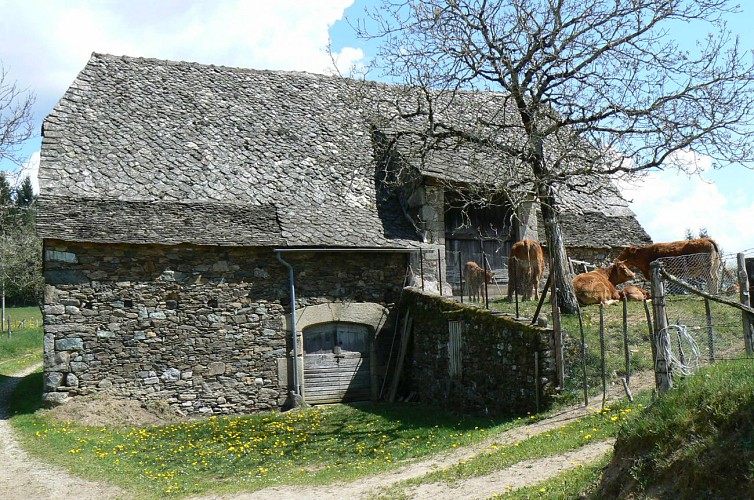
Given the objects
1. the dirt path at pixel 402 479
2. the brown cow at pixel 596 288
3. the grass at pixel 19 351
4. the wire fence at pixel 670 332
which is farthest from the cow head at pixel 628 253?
the grass at pixel 19 351

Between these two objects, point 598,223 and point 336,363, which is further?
point 598,223

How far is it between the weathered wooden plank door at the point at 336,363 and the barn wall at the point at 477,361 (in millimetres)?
1154

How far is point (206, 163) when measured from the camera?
1709cm

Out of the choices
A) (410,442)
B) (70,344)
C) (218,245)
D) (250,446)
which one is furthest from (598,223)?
(70,344)

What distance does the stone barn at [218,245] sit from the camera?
574 inches

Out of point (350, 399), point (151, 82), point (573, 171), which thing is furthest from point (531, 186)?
point (151, 82)

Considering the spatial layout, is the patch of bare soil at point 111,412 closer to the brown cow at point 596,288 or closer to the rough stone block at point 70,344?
the rough stone block at point 70,344

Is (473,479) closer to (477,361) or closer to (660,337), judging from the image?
(660,337)

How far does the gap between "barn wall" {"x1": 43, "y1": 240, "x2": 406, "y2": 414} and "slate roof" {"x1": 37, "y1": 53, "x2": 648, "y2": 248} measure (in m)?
0.55

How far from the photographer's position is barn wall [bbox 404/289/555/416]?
1152 centimetres

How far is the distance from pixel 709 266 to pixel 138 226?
38.6ft

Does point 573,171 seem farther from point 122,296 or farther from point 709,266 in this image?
point 122,296

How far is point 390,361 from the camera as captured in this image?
55.0ft

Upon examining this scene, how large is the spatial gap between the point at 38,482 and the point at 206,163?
8850 millimetres
